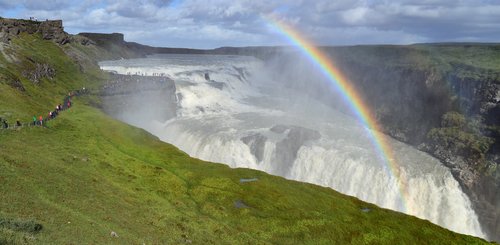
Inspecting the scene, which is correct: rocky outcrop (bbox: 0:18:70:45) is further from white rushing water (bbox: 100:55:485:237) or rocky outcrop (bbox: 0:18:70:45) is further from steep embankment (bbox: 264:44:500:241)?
steep embankment (bbox: 264:44:500:241)

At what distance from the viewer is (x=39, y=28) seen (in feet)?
571

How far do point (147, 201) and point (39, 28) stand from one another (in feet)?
529

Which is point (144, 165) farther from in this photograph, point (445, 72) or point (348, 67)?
point (348, 67)

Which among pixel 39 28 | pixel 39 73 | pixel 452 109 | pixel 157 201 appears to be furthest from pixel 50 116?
pixel 39 28

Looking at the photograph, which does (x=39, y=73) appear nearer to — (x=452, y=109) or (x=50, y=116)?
(x=50, y=116)

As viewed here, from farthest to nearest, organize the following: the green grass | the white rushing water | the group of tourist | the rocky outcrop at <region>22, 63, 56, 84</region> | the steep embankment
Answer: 1. the rocky outcrop at <region>22, 63, 56, 84</region>
2. the steep embankment
3. the white rushing water
4. the group of tourist
5. the green grass

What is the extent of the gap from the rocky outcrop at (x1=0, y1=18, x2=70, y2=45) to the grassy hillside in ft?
322

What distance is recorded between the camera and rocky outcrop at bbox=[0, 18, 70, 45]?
151175 mm

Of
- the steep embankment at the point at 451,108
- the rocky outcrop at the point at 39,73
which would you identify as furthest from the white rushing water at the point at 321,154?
the rocky outcrop at the point at 39,73

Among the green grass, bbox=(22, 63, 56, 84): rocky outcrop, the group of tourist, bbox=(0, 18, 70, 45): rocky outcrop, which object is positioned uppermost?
bbox=(0, 18, 70, 45): rocky outcrop

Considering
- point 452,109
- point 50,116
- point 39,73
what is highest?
point 452,109

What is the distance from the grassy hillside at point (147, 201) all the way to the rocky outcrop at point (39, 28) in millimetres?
98079

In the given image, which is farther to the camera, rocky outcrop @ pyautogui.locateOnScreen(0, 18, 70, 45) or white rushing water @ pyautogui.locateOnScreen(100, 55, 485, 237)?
rocky outcrop @ pyautogui.locateOnScreen(0, 18, 70, 45)

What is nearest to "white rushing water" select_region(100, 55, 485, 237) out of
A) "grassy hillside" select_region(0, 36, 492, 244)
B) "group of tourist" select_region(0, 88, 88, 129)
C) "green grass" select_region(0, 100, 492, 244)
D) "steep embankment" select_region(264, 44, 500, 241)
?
"steep embankment" select_region(264, 44, 500, 241)
